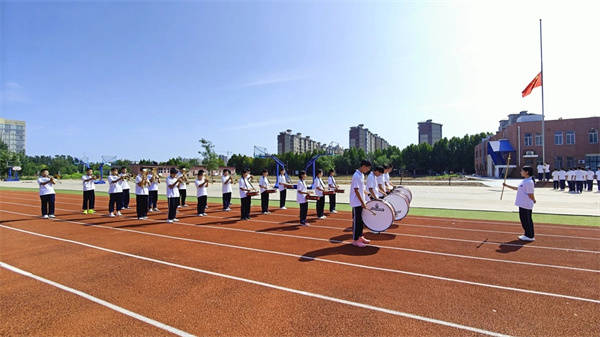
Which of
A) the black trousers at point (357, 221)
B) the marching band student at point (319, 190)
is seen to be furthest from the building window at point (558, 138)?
the black trousers at point (357, 221)

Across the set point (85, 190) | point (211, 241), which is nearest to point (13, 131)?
point (85, 190)

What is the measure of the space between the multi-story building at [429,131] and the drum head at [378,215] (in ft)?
540

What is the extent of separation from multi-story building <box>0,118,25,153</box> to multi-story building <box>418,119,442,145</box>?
181m

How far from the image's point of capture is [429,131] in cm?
16000

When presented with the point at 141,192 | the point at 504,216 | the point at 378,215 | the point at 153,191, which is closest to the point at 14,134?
the point at 153,191

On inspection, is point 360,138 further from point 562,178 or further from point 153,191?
point 153,191

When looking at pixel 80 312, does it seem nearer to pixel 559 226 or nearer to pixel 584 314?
Answer: pixel 584 314

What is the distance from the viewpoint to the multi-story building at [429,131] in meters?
159

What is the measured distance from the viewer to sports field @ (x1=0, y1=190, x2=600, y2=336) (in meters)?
3.53

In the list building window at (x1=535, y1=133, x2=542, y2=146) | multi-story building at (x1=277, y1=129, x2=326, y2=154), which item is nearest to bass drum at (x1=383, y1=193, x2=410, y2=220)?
building window at (x1=535, y1=133, x2=542, y2=146)

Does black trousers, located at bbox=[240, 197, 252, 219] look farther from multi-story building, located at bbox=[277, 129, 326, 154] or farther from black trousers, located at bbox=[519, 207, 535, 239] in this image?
multi-story building, located at bbox=[277, 129, 326, 154]

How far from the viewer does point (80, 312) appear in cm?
386

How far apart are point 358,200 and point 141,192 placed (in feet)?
27.6

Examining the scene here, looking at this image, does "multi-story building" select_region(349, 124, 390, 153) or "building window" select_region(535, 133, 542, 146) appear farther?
"multi-story building" select_region(349, 124, 390, 153)
